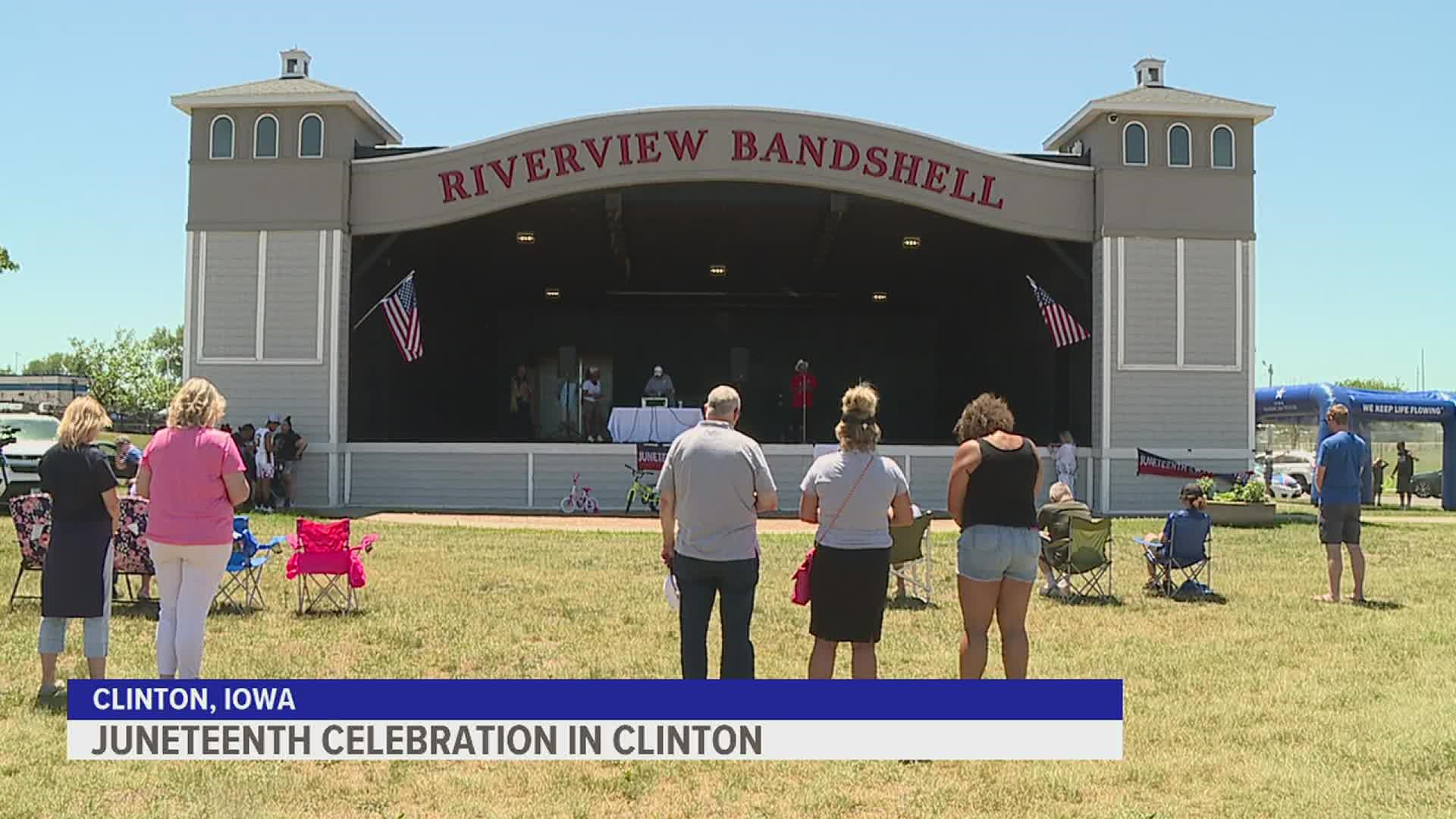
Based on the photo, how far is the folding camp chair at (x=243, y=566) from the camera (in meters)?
8.75

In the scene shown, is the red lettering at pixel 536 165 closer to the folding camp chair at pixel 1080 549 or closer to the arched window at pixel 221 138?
the arched window at pixel 221 138

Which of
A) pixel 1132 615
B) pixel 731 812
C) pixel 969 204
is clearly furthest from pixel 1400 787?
pixel 969 204

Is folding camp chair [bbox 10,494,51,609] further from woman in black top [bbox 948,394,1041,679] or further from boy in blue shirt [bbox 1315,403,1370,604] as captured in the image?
boy in blue shirt [bbox 1315,403,1370,604]

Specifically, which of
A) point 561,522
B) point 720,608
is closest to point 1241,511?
point 561,522

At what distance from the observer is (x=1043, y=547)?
9664mm

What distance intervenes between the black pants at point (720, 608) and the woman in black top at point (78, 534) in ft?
9.20

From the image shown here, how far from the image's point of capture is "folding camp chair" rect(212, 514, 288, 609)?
28.7 ft

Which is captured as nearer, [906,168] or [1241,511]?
[1241,511]

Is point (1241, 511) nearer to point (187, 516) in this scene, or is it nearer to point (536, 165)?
point (536, 165)

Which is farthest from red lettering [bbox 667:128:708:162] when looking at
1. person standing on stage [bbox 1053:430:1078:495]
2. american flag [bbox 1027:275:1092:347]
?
person standing on stage [bbox 1053:430:1078:495]

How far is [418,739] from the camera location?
15.6 feet

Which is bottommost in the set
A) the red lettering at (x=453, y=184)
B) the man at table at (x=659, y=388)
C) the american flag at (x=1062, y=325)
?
the man at table at (x=659, y=388)

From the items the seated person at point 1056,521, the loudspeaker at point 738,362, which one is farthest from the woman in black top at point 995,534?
the loudspeaker at point 738,362

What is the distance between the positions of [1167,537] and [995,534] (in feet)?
17.5
